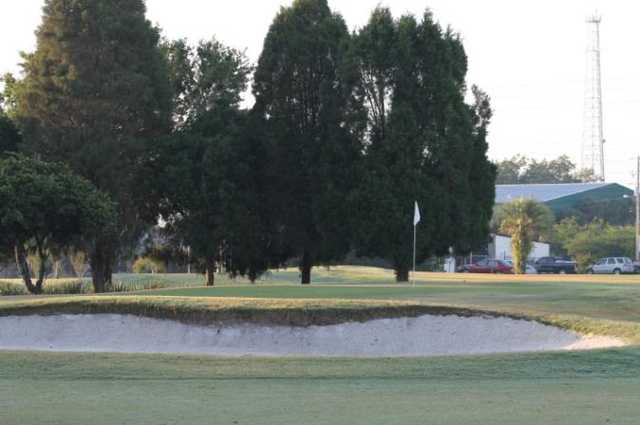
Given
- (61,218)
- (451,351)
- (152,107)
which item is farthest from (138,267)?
(451,351)

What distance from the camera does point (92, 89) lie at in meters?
48.3

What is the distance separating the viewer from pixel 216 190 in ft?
159

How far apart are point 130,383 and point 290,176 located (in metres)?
34.2

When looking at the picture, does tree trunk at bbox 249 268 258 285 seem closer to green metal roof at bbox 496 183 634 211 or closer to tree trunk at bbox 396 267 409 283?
tree trunk at bbox 396 267 409 283

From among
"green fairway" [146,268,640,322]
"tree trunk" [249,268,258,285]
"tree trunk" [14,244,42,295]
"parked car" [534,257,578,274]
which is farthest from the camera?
"parked car" [534,257,578,274]

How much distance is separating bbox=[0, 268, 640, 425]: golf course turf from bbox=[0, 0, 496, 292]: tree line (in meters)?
22.1

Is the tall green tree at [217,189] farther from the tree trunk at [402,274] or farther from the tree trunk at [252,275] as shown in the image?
the tree trunk at [402,274]

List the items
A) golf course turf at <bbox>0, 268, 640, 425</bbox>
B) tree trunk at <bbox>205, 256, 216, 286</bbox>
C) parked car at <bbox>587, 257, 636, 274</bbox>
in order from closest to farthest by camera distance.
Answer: golf course turf at <bbox>0, 268, 640, 425</bbox> < tree trunk at <bbox>205, 256, 216, 286</bbox> < parked car at <bbox>587, 257, 636, 274</bbox>

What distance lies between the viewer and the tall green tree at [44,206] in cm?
4184

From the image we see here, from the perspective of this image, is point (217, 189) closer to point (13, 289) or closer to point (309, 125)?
point (309, 125)

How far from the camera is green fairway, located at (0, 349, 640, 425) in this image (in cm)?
1102

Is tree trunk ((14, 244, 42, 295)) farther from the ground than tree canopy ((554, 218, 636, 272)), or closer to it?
closer to it

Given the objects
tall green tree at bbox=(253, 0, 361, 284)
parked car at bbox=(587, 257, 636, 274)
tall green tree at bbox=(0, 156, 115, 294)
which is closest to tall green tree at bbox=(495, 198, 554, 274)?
parked car at bbox=(587, 257, 636, 274)

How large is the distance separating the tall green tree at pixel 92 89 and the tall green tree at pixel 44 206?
11.8 feet
